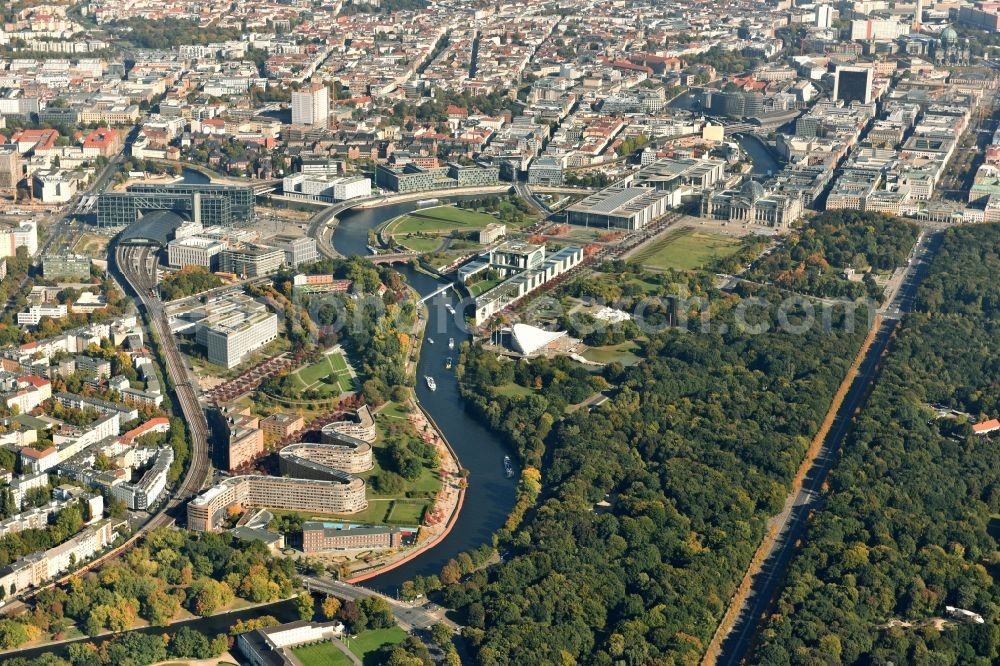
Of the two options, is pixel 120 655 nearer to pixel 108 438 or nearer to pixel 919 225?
pixel 108 438

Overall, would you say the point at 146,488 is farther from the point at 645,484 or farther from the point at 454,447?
the point at 645,484

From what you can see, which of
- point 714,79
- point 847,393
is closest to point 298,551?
point 847,393

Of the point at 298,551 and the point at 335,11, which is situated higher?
the point at 335,11

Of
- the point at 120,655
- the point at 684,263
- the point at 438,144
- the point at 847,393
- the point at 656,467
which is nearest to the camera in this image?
the point at 120,655

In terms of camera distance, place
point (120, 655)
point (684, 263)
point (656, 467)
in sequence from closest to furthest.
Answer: point (120, 655) < point (656, 467) < point (684, 263)

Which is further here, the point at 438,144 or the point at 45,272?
the point at 438,144

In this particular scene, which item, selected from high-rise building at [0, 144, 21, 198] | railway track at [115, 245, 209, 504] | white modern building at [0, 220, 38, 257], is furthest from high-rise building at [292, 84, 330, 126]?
white modern building at [0, 220, 38, 257]

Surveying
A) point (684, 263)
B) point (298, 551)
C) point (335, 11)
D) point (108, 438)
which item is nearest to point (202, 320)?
point (108, 438)
